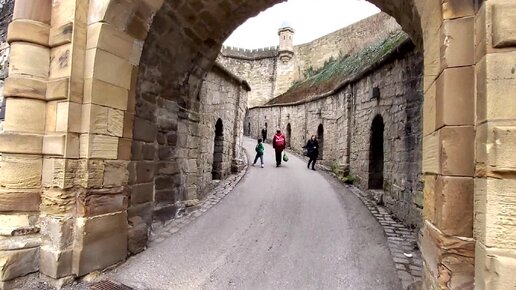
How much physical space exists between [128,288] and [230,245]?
1.55 meters

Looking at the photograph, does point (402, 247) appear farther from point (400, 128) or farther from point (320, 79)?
point (320, 79)

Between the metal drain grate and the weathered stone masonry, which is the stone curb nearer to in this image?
the metal drain grate

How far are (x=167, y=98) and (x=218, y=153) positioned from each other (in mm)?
4116

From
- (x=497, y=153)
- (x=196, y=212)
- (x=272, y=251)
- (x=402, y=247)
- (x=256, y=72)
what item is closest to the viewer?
(x=497, y=153)

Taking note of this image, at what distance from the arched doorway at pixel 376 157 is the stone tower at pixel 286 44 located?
2139 centimetres

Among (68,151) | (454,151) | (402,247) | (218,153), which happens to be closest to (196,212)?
(68,151)

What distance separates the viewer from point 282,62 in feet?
92.6

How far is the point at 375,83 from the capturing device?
7602 millimetres

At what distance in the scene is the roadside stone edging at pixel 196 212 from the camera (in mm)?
4723

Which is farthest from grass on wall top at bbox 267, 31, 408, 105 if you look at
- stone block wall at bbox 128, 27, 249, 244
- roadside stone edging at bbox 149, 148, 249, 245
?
Answer: stone block wall at bbox 128, 27, 249, 244

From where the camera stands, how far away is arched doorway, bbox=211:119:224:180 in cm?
885

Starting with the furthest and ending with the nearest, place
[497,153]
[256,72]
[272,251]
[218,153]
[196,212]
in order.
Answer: [256,72]
[218,153]
[196,212]
[272,251]
[497,153]

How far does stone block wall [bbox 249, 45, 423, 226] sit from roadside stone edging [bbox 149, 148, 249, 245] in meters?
3.75

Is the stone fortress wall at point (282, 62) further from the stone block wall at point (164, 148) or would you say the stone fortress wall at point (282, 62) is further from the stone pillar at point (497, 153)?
the stone pillar at point (497, 153)
